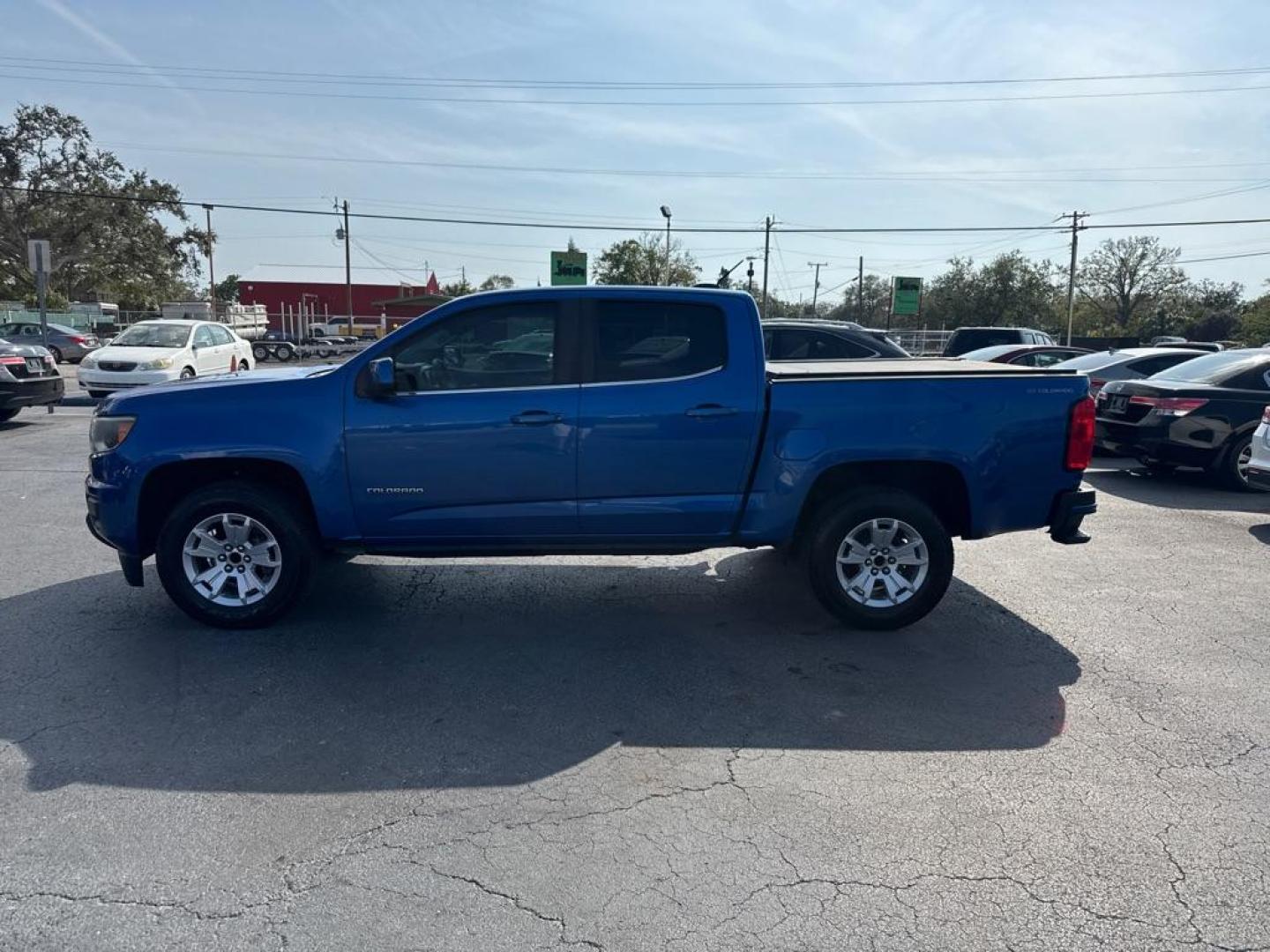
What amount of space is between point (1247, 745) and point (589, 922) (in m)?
3.11

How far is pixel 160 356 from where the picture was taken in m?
16.7

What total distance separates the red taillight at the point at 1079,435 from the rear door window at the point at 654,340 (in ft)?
6.78

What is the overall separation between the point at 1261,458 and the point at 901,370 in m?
4.86

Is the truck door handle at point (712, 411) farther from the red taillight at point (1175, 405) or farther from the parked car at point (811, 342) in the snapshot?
the red taillight at point (1175, 405)

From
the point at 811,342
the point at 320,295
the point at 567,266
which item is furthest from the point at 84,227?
the point at 811,342

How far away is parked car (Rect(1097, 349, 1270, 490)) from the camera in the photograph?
995 cm

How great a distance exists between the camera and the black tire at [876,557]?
17.2 feet

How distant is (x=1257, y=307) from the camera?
51750 millimetres

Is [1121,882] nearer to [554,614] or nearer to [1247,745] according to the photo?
[1247,745]

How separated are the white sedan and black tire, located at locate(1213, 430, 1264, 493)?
1505cm

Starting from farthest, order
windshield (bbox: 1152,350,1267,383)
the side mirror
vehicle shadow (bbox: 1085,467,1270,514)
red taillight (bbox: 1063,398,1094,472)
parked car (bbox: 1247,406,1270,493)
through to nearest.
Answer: windshield (bbox: 1152,350,1267,383)
vehicle shadow (bbox: 1085,467,1270,514)
parked car (bbox: 1247,406,1270,493)
red taillight (bbox: 1063,398,1094,472)
the side mirror

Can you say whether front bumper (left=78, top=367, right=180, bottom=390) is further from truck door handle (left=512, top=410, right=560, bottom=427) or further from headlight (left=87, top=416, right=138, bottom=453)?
truck door handle (left=512, top=410, right=560, bottom=427)

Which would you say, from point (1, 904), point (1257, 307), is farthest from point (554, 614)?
point (1257, 307)

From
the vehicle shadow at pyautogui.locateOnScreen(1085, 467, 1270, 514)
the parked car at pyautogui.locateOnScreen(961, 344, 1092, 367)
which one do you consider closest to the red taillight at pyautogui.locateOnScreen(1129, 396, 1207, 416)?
the vehicle shadow at pyautogui.locateOnScreen(1085, 467, 1270, 514)
